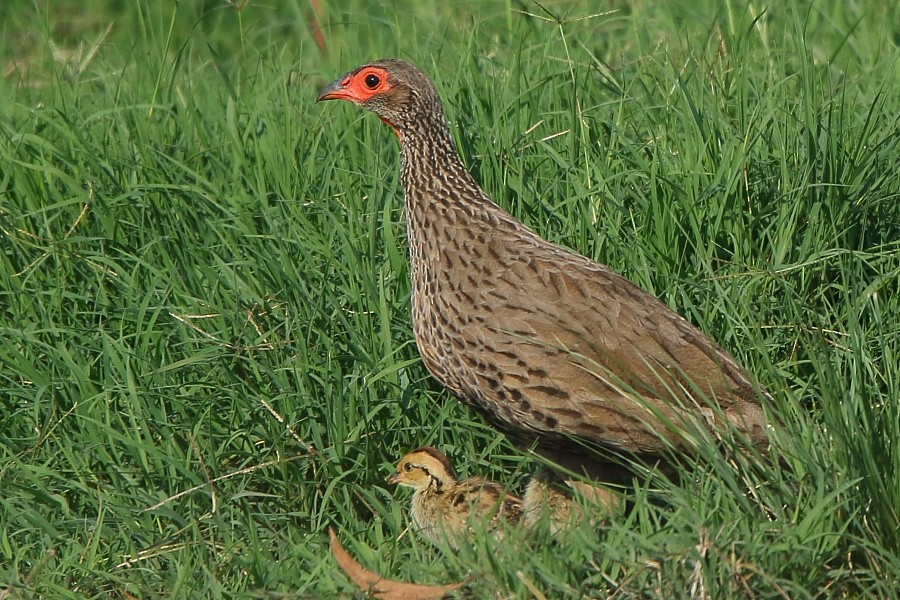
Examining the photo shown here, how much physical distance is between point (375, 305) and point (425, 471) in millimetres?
785

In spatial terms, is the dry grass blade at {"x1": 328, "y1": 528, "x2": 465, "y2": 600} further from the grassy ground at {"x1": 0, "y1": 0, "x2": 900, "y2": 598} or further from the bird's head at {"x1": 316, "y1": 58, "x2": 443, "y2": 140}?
the bird's head at {"x1": 316, "y1": 58, "x2": 443, "y2": 140}

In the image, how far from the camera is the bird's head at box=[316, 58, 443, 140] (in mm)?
4926

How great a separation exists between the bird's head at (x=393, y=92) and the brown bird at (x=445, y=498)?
1.27 meters

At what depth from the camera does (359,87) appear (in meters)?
5.02

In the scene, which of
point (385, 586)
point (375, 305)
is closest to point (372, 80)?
point (375, 305)

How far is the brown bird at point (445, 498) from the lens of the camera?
434 cm

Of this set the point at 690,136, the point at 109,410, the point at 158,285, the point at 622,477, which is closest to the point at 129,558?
the point at 109,410

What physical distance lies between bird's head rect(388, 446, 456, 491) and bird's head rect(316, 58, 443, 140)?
1.25 meters

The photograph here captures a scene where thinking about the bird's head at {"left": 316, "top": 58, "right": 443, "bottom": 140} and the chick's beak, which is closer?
the bird's head at {"left": 316, "top": 58, "right": 443, "bottom": 140}

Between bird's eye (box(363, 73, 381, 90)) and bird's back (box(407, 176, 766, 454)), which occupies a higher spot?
bird's eye (box(363, 73, 381, 90))

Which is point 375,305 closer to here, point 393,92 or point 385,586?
point 393,92

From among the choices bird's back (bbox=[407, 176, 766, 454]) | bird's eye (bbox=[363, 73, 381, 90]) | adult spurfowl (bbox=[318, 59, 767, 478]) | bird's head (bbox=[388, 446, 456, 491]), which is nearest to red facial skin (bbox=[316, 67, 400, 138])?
bird's eye (bbox=[363, 73, 381, 90])

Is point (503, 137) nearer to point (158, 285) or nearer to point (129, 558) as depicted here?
point (158, 285)

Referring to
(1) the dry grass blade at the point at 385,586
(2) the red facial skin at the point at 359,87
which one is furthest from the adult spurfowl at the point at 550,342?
(1) the dry grass blade at the point at 385,586
